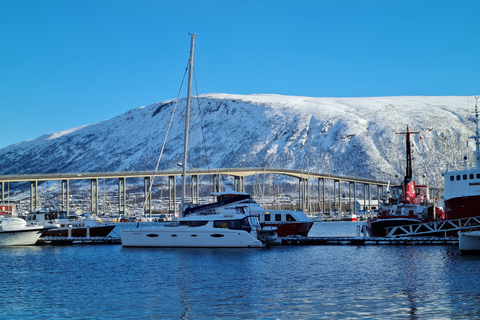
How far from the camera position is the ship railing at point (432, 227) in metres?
58.2

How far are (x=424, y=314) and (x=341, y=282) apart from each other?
9339 mm

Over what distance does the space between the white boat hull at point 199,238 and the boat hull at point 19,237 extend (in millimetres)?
13803

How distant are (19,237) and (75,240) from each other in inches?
269

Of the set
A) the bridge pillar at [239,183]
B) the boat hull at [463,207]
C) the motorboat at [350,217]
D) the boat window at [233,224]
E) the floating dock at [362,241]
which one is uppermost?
the bridge pillar at [239,183]

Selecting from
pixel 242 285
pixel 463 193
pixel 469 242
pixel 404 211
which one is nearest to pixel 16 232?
pixel 242 285

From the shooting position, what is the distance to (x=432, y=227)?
6394 cm

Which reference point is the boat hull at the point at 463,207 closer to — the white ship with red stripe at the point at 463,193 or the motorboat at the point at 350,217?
the white ship with red stripe at the point at 463,193

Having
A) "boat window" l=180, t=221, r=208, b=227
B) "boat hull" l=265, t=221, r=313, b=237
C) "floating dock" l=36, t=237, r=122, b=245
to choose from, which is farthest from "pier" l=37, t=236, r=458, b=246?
"floating dock" l=36, t=237, r=122, b=245

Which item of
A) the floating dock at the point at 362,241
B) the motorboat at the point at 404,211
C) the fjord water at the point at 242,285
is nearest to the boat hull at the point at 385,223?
the motorboat at the point at 404,211

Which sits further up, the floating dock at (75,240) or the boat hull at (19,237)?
the boat hull at (19,237)

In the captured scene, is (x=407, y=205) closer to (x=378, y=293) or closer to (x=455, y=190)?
(x=455, y=190)

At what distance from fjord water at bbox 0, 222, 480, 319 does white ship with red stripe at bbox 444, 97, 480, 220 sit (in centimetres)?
913

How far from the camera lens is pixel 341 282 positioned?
32875 millimetres

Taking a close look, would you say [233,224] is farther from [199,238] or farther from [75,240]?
[75,240]
